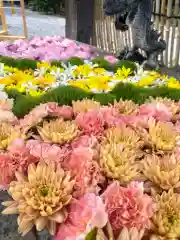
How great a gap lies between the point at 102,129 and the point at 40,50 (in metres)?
1.90

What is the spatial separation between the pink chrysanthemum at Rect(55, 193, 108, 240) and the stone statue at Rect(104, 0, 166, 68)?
223 cm

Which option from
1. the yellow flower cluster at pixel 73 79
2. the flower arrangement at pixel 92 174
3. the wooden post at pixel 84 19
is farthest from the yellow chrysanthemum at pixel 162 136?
the wooden post at pixel 84 19

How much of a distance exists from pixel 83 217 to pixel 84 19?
533cm

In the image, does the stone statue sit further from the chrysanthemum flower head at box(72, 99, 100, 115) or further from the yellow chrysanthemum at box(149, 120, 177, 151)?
the yellow chrysanthemum at box(149, 120, 177, 151)

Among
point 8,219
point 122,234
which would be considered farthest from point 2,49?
point 122,234

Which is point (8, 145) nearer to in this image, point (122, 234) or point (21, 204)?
point (21, 204)

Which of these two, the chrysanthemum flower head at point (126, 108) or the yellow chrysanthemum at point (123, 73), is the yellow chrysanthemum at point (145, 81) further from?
the chrysanthemum flower head at point (126, 108)

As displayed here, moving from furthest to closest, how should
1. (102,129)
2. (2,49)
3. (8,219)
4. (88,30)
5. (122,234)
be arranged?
1. (88,30)
2. (2,49)
3. (8,219)
4. (102,129)
5. (122,234)

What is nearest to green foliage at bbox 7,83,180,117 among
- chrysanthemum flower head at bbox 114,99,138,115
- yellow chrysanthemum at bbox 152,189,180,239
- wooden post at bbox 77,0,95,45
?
chrysanthemum flower head at bbox 114,99,138,115

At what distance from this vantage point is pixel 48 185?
0.69 metres

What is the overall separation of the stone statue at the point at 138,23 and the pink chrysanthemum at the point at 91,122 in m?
1.90

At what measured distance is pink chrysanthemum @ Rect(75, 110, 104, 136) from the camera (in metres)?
0.93

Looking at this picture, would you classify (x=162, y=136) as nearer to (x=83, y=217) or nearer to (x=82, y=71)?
(x=83, y=217)

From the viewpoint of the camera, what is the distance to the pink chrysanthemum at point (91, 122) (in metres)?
0.93
